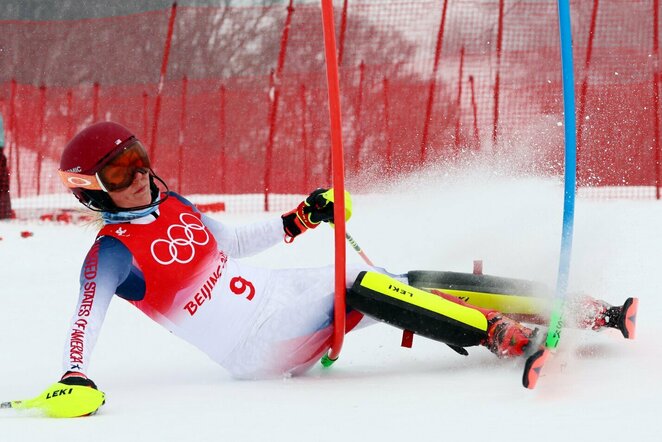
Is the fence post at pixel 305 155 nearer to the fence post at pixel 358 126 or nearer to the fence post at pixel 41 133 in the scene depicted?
the fence post at pixel 358 126

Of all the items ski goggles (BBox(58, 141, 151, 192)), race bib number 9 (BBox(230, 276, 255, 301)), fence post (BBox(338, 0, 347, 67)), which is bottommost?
race bib number 9 (BBox(230, 276, 255, 301))

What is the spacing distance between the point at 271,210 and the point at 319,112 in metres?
1.29

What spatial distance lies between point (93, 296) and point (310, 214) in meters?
0.95

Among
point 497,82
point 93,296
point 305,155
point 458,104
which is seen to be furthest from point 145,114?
point 93,296

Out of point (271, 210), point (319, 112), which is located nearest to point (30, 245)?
point (271, 210)

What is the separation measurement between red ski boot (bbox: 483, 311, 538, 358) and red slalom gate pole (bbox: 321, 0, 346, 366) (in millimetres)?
483

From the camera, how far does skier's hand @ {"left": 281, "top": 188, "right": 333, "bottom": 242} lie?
11.4 ft

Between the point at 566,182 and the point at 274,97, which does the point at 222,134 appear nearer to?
the point at 274,97

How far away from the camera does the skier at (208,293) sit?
2979 millimetres

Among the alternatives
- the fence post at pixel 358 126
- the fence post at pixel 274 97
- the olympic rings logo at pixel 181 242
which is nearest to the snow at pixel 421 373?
the olympic rings logo at pixel 181 242

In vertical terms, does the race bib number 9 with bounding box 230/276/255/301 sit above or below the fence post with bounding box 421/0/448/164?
below

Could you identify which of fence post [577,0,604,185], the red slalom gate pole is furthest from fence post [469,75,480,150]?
the red slalom gate pole

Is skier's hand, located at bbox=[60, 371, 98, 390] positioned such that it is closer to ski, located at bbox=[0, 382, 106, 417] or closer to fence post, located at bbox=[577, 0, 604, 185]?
ski, located at bbox=[0, 382, 106, 417]

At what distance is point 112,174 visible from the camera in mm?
3033
